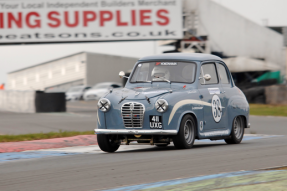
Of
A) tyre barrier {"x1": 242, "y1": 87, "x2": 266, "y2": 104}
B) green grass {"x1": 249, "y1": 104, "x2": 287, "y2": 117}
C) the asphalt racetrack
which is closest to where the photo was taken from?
the asphalt racetrack

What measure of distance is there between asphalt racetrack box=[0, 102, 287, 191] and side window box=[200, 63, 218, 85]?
164 centimetres

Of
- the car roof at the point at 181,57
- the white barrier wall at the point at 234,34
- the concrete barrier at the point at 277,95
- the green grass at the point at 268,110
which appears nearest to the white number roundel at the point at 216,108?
the car roof at the point at 181,57

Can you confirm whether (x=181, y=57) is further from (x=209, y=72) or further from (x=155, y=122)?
(x=155, y=122)

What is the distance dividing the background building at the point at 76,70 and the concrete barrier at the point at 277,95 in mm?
34329

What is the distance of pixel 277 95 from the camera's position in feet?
87.7

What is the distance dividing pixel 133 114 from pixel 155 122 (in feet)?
A: 1.32

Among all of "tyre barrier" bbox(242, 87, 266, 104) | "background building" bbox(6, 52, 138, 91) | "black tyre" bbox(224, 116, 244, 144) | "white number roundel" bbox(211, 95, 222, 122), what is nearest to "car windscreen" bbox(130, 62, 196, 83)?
"white number roundel" bbox(211, 95, 222, 122)

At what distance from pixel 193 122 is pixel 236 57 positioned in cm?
2875

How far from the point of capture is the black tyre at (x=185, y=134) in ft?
30.5

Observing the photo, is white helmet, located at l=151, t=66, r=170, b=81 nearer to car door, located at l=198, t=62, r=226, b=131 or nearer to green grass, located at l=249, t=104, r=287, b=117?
car door, located at l=198, t=62, r=226, b=131

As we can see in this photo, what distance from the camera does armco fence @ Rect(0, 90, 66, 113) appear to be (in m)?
24.3

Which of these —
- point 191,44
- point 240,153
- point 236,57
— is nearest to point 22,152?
point 240,153

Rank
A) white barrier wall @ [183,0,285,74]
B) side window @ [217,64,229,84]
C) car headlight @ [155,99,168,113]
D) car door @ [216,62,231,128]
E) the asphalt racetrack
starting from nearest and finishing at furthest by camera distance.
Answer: the asphalt racetrack < car headlight @ [155,99,168,113] < car door @ [216,62,231,128] < side window @ [217,64,229,84] < white barrier wall @ [183,0,285,74]

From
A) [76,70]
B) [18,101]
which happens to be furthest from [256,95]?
[76,70]
